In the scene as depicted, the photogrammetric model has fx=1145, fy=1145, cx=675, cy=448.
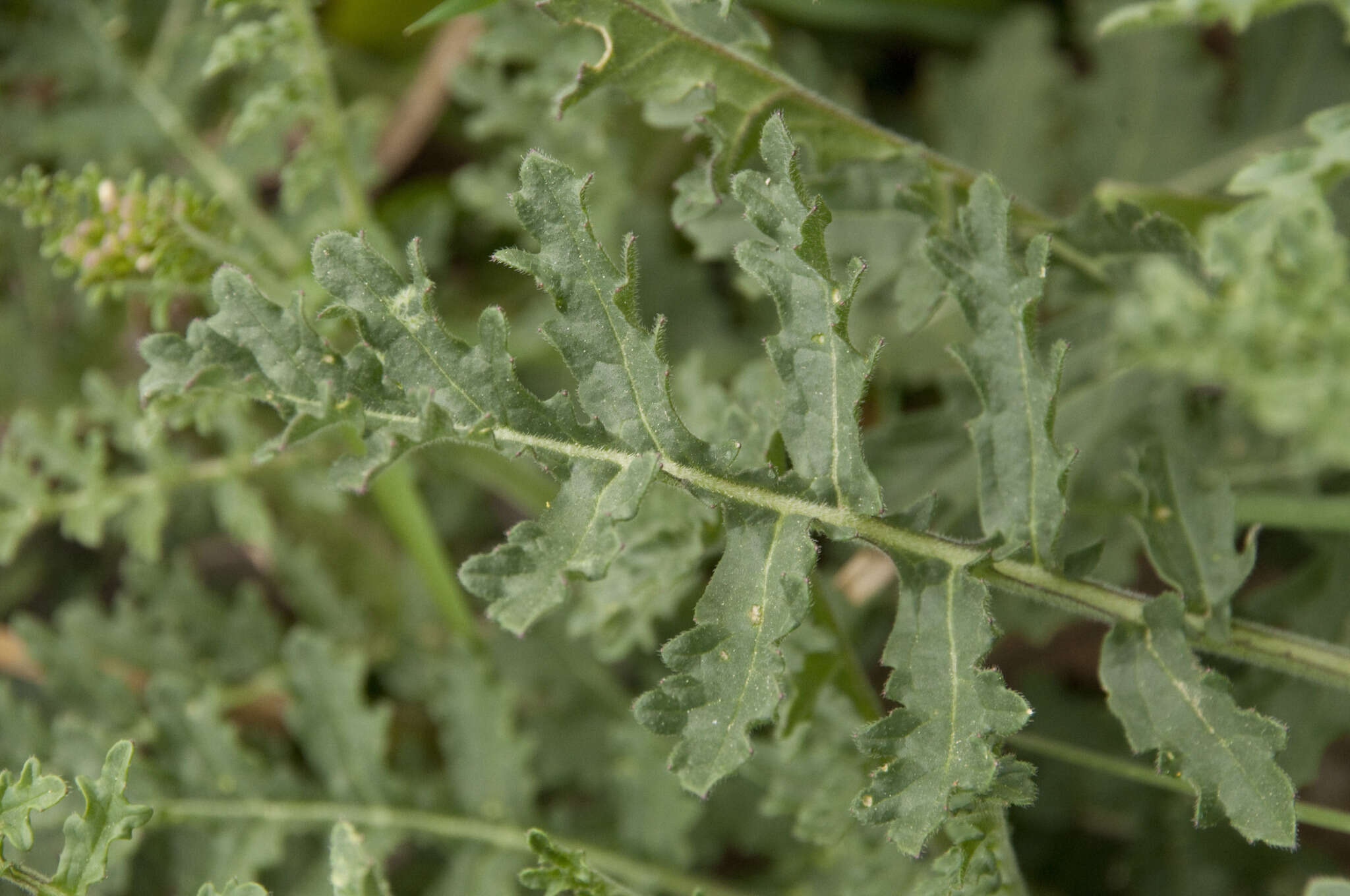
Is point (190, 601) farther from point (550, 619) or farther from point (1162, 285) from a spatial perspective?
point (1162, 285)

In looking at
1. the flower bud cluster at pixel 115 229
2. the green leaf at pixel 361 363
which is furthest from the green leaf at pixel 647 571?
the flower bud cluster at pixel 115 229

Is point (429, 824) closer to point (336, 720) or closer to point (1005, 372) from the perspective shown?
point (336, 720)

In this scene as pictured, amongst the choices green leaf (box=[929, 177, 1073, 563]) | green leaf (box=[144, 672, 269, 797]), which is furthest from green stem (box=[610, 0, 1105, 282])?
green leaf (box=[144, 672, 269, 797])

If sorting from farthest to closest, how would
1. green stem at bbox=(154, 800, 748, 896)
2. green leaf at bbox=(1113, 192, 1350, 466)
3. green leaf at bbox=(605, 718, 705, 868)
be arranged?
green leaf at bbox=(605, 718, 705, 868), green stem at bbox=(154, 800, 748, 896), green leaf at bbox=(1113, 192, 1350, 466)

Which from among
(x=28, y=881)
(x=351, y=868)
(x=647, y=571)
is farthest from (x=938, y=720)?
(x=28, y=881)

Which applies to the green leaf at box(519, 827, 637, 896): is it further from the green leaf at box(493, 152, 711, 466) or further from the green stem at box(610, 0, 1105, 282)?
the green stem at box(610, 0, 1105, 282)

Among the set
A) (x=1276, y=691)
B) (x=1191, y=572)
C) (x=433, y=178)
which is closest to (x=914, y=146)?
(x=1191, y=572)
